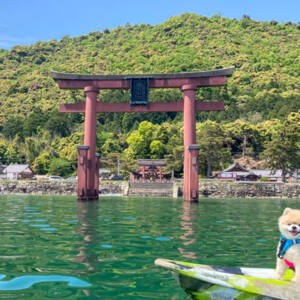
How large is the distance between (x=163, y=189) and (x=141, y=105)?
48.6ft

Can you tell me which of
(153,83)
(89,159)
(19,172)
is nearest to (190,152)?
(153,83)

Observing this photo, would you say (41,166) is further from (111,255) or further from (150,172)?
(111,255)

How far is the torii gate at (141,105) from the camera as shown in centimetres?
2056

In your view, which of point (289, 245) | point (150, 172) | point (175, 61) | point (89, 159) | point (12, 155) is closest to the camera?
point (289, 245)

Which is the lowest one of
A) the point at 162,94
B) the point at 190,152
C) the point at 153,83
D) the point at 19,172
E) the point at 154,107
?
the point at 19,172

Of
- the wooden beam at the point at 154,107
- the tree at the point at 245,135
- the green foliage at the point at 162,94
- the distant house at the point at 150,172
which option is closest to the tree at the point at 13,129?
the green foliage at the point at 162,94

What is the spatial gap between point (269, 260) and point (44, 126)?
79.0 meters

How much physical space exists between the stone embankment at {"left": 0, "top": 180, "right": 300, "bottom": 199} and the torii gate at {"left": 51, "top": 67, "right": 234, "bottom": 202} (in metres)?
12.1

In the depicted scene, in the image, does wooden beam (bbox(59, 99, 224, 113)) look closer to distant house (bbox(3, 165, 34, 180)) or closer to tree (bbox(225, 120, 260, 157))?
distant house (bbox(3, 165, 34, 180))

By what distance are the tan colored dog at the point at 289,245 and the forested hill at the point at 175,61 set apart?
75.1 meters

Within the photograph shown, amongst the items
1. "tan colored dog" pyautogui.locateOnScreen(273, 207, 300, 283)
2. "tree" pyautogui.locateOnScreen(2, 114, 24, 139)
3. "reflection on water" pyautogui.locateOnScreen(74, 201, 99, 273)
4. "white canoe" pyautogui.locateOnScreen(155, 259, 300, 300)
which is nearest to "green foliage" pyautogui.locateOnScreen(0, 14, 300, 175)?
"tree" pyautogui.locateOnScreen(2, 114, 24, 139)

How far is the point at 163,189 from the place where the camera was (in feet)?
115

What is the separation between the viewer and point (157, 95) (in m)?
94.9

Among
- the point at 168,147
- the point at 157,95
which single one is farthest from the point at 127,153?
the point at 157,95
